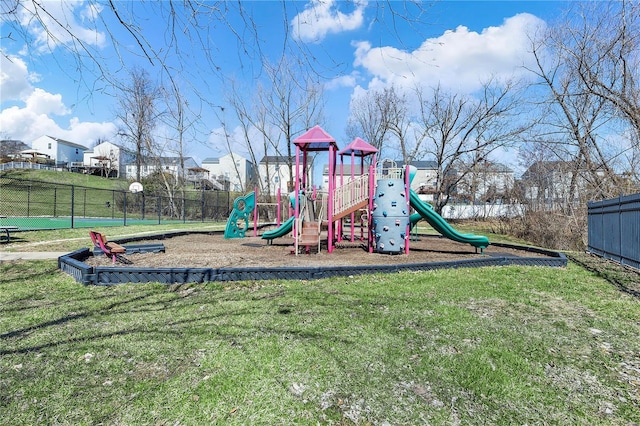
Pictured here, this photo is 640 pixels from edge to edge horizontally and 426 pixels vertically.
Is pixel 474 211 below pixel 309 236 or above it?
above

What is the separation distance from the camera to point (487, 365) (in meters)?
3.24

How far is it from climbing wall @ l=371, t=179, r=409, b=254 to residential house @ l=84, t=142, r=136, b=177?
5747 cm

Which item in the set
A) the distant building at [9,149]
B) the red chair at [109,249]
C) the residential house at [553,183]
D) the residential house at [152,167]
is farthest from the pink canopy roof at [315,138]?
the distant building at [9,149]

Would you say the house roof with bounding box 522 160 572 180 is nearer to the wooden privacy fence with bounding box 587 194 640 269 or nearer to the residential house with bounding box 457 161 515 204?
the wooden privacy fence with bounding box 587 194 640 269

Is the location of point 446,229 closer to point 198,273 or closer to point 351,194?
point 351,194

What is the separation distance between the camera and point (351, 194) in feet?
37.4

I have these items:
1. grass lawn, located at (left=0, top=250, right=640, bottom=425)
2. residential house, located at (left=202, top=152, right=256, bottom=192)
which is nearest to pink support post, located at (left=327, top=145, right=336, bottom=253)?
grass lawn, located at (left=0, top=250, right=640, bottom=425)

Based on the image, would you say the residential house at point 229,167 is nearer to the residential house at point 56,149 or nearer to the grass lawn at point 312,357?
the residential house at point 56,149

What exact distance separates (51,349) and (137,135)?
123ft

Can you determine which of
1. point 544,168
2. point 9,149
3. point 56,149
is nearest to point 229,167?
point 56,149

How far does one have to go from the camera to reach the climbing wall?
10688 mm

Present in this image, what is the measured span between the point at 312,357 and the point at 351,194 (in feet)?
27.5

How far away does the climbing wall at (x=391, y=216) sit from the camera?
10688 millimetres

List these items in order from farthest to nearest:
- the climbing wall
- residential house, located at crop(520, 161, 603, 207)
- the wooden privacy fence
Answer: residential house, located at crop(520, 161, 603, 207) → the climbing wall → the wooden privacy fence
